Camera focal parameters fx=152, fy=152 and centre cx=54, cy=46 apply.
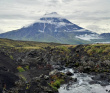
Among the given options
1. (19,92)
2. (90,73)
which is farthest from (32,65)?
(19,92)

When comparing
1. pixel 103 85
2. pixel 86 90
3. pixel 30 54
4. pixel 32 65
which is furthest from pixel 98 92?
pixel 30 54

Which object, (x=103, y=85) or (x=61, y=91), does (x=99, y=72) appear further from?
(x=61, y=91)

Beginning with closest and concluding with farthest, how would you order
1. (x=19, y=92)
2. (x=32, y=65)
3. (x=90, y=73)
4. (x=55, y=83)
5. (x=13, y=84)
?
(x=19, y=92) < (x=13, y=84) < (x=55, y=83) < (x=90, y=73) < (x=32, y=65)

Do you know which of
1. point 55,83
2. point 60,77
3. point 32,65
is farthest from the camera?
point 32,65

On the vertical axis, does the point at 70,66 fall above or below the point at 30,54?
below

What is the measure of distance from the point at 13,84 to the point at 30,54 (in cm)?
5609

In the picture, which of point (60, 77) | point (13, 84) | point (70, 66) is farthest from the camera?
point (70, 66)

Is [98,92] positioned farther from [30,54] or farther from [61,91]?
[30,54]

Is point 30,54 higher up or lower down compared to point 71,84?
higher up

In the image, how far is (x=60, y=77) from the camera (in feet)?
224

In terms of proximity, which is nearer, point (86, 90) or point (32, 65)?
point (86, 90)

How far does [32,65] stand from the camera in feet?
300

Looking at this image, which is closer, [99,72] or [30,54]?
[99,72]

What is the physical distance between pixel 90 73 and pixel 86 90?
91.7 feet
